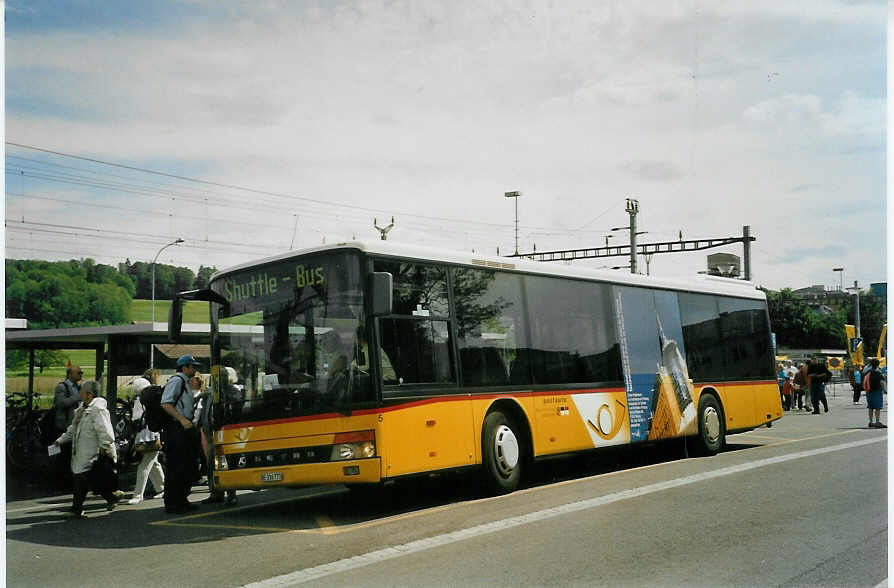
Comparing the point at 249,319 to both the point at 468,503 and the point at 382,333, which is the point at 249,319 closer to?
the point at 382,333

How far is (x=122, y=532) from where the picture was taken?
359 inches

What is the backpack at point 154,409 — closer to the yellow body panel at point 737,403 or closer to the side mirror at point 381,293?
the side mirror at point 381,293

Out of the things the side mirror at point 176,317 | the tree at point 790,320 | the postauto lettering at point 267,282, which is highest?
the tree at point 790,320

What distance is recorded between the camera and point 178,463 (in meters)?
10.5

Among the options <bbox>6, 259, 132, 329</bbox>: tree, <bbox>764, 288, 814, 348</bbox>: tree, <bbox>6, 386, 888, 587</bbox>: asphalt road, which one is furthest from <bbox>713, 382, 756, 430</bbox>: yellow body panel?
<bbox>764, 288, 814, 348</bbox>: tree

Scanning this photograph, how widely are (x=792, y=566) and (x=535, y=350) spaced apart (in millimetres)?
5443

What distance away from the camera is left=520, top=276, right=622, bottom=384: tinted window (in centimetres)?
1166

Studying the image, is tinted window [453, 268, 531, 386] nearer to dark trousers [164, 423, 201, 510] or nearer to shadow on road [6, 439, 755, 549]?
shadow on road [6, 439, 755, 549]

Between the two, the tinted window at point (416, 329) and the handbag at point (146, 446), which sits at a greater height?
the tinted window at point (416, 329)

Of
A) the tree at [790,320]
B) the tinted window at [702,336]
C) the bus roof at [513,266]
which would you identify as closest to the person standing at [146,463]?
the bus roof at [513,266]

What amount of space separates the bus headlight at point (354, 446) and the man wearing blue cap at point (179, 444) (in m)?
2.43

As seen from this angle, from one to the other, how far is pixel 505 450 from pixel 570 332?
2.38m

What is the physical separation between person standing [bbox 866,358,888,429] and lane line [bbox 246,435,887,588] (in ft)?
33.6

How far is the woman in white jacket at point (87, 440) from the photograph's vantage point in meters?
10.5
